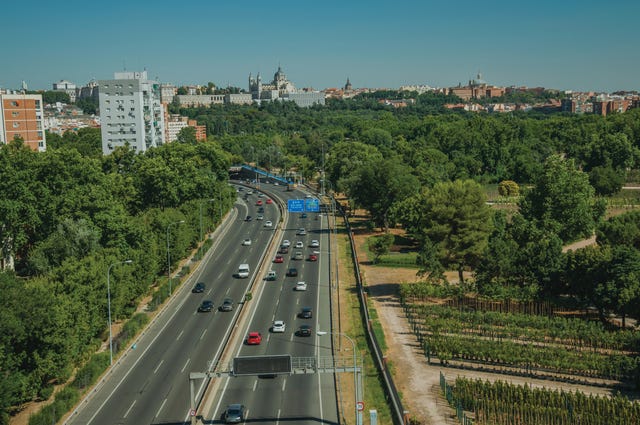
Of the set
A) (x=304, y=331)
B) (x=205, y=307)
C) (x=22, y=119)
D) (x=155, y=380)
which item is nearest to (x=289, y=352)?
(x=304, y=331)

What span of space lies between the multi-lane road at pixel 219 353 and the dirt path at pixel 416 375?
4747 millimetres

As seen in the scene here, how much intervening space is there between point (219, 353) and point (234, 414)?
37.4ft

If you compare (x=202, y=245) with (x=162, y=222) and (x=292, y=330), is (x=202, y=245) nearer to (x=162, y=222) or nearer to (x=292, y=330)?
(x=162, y=222)

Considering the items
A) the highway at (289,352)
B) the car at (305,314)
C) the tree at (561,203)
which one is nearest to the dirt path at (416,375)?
the highway at (289,352)

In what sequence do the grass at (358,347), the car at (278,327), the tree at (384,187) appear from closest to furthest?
the grass at (358,347) < the car at (278,327) < the tree at (384,187)

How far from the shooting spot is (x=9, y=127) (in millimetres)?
114438

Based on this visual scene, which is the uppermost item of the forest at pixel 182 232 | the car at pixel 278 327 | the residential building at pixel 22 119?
the residential building at pixel 22 119

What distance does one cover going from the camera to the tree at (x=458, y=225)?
6272 centimetres

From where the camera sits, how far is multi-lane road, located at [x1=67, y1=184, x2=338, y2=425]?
128 feet

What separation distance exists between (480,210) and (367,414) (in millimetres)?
30216

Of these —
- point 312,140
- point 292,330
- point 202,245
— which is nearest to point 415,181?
point 202,245

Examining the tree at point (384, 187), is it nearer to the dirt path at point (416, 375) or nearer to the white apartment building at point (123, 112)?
the dirt path at point (416, 375)

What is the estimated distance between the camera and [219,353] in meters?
48.3

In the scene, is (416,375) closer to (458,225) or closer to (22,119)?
(458,225)
